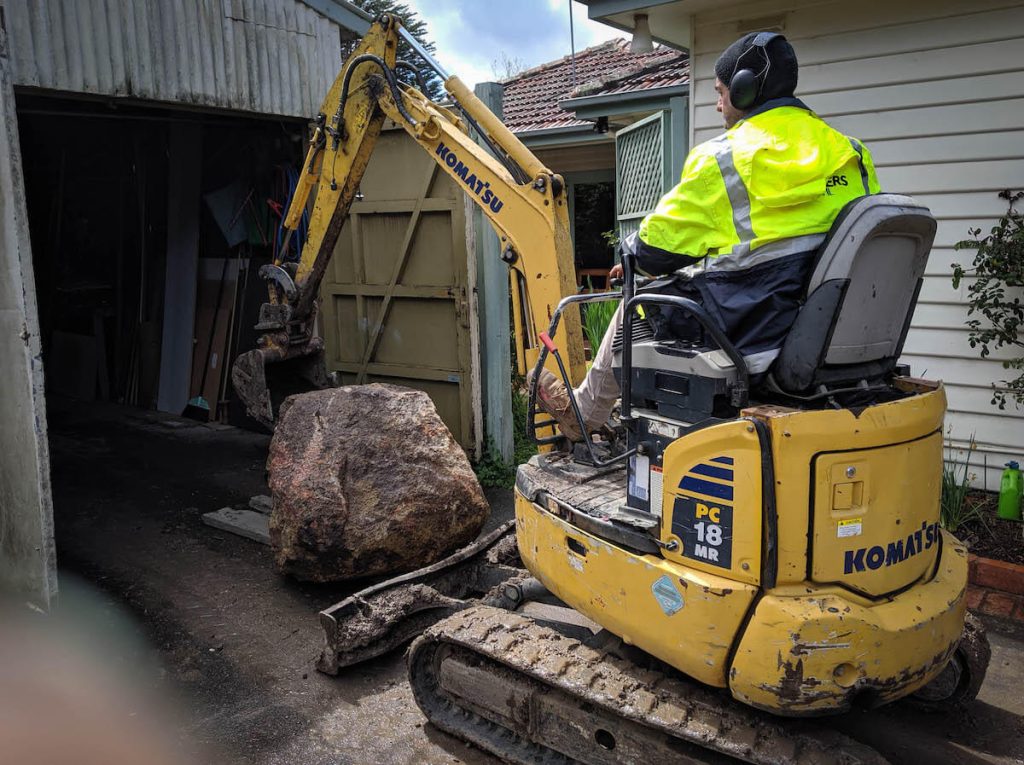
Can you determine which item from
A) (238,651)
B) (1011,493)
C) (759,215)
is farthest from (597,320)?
(759,215)

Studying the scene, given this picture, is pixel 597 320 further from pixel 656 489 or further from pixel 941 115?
pixel 656 489

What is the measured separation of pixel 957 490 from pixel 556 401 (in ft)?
9.82

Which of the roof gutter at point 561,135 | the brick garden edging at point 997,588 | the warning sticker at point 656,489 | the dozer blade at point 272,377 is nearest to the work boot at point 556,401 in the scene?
the warning sticker at point 656,489

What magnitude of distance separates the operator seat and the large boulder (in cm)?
230

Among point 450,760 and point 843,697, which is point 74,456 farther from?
point 843,697

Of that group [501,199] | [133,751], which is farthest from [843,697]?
[501,199]

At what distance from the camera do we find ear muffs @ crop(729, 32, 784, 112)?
3121 millimetres

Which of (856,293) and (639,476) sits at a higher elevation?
(856,293)

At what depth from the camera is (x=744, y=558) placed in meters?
2.88

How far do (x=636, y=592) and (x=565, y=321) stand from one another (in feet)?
6.71

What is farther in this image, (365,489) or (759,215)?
(365,489)

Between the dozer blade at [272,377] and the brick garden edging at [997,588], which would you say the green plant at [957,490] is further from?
the dozer blade at [272,377]

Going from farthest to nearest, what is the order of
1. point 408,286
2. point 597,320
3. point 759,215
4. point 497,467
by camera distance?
1. point 597,320
2. point 408,286
3. point 497,467
4. point 759,215

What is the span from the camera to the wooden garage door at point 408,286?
724 centimetres
